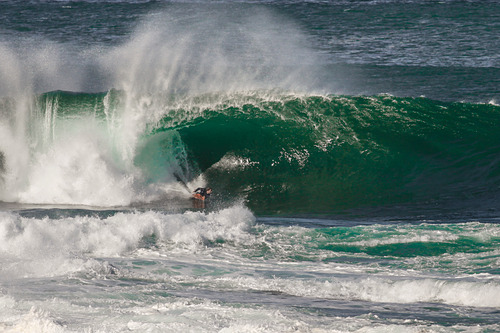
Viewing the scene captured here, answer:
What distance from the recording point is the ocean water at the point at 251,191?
7012 millimetres

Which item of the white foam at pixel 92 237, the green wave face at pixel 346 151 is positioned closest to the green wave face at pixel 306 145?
the green wave face at pixel 346 151

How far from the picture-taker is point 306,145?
589 inches

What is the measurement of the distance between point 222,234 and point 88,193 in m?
4.60

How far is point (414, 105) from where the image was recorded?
16469 millimetres

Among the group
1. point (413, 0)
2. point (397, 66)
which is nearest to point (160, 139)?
point (397, 66)

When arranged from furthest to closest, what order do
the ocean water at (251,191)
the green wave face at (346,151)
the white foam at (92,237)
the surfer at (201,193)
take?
the green wave face at (346,151)
the surfer at (201,193)
the white foam at (92,237)
the ocean water at (251,191)

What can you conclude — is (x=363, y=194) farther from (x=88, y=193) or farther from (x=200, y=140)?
(x=88, y=193)

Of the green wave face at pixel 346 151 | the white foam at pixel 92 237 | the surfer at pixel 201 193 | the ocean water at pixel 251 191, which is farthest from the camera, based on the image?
the green wave face at pixel 346 151

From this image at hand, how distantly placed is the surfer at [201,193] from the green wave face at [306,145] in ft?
0.90

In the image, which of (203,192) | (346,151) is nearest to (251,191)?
(203,192)

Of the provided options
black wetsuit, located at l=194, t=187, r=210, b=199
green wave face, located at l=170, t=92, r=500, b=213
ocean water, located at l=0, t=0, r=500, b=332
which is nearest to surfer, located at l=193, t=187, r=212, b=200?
black wetsuit, located at l=194, t=187, r=210, b=199

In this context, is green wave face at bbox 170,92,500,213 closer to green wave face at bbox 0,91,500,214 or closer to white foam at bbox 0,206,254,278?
green wave face at bbox 0,91,500,214

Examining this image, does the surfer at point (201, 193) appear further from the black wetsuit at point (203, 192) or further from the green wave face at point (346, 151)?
the green wave face at point (346, 151)

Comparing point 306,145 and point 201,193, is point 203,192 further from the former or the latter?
point 306,145
